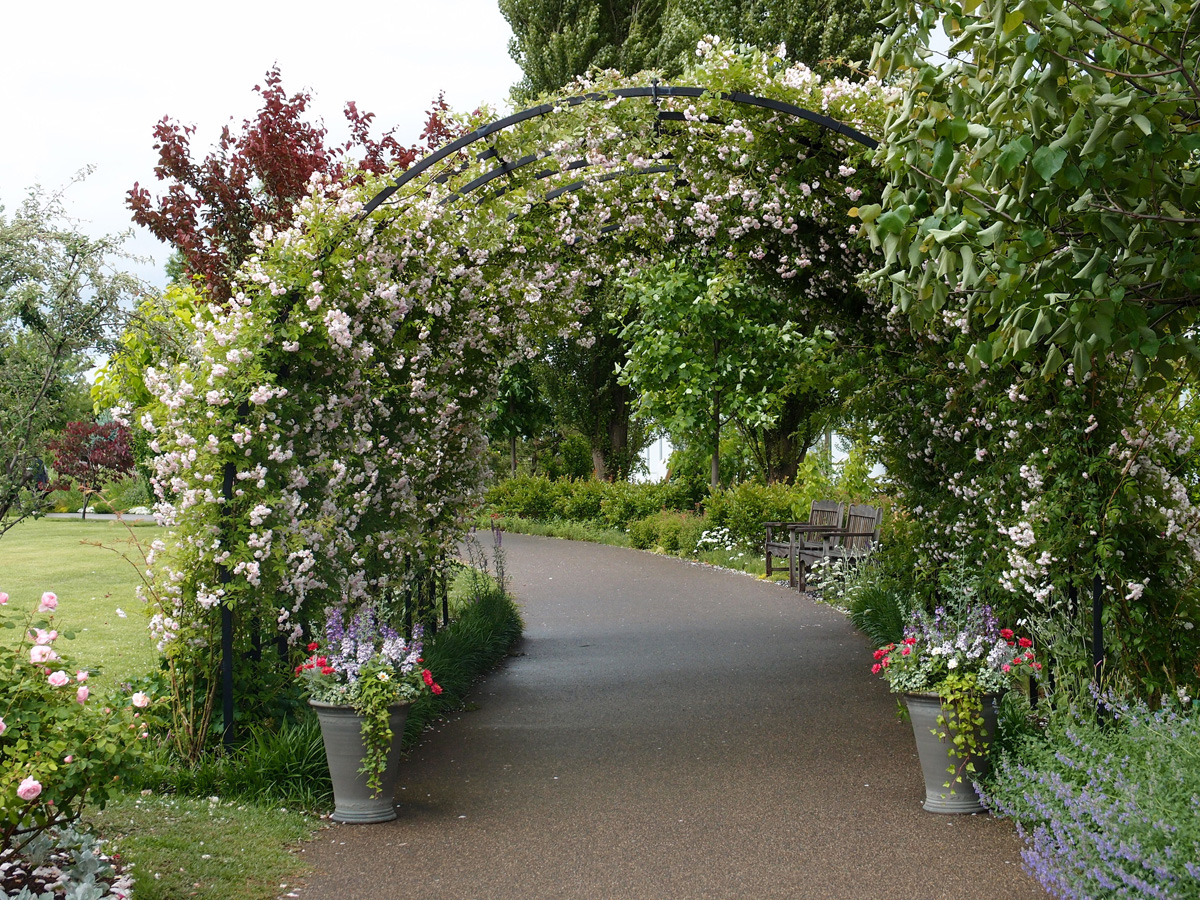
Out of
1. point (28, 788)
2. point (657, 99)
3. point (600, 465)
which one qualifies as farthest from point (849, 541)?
point (600, 465)

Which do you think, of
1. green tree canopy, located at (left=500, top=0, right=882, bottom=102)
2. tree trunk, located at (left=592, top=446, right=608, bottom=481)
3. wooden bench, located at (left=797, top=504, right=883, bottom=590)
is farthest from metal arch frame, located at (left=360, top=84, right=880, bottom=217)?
tree trunk, located at (left=592, top=446, right=608, bottom=481)

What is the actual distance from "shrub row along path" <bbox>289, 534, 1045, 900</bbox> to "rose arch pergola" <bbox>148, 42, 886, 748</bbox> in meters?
1.30

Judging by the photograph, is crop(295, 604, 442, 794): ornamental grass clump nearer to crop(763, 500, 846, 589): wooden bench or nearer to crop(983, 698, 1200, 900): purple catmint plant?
crop(983, 698, 1200, 900): purple catmint plant

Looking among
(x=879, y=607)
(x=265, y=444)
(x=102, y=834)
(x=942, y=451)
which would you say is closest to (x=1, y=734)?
(x=102, y=834)

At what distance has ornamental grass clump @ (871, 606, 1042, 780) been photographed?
4.54 metres

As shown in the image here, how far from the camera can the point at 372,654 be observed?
15.9 ft

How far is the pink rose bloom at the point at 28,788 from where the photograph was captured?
114 inches

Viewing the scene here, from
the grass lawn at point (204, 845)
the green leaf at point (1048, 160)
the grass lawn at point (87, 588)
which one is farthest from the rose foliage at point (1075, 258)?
the grass lawn at point (87, 588)

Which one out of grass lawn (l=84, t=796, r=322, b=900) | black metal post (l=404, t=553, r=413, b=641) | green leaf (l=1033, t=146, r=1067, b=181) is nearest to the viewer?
green leaf (l=1033, t=146, r=1067, b=181)

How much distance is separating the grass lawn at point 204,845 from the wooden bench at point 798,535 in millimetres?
8281

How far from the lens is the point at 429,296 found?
681 centimetres

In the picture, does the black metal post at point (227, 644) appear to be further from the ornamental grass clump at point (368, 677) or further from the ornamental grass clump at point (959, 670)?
the ornamental grass clump at point (959, 670)

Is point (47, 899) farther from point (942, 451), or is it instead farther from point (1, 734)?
point (942, 451)

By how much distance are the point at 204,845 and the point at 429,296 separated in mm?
3842
